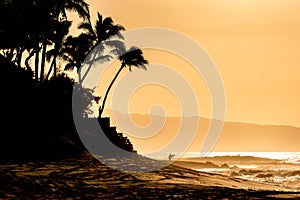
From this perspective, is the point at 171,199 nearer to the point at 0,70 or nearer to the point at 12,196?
the point at 12,196

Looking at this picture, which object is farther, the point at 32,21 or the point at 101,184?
the point at 32,21

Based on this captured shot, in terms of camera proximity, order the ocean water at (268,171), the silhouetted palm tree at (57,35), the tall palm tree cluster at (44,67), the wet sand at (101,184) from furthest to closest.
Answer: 1. the ocean water at (268,171)
2. the silhouetted palm tree at (57,35)
3. the tall palm tree cluster at (44,67)
4. the wet sand at (101,184)

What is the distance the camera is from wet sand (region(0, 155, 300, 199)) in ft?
49.1

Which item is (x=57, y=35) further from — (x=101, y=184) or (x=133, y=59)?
(x=101, y=184)

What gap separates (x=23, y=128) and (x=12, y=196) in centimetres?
1290

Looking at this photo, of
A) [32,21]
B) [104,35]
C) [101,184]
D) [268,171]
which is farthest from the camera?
[268,171]

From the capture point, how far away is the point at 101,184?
17.5 meters

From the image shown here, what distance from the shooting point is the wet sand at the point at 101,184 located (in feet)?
49.1

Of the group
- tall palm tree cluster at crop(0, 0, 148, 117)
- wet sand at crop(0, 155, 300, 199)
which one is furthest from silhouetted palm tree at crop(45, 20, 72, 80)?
wet sand at crop(0, 155, 300, 199)

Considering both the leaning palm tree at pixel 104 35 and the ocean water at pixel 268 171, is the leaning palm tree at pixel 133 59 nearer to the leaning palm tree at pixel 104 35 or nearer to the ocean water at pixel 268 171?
the leaning palm tree at pixel 104 35

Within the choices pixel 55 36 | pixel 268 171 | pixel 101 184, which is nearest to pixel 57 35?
pixel 55 36

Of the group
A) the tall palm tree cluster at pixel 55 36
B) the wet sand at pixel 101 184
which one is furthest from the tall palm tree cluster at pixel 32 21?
the wet sand at pixel 101 184

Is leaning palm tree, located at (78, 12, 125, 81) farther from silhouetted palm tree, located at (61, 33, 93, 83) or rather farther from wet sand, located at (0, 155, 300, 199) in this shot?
wet sand, located at (0, 155, 300, 199)

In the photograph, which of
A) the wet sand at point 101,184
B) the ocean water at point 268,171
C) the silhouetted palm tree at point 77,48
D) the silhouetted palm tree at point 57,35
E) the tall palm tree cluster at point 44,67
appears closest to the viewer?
the wet sand at point 101,184
